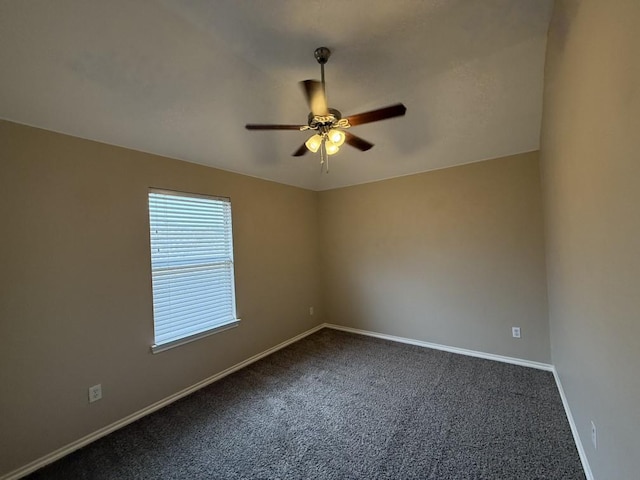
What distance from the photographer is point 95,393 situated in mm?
2145

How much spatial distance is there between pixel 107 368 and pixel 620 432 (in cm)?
315

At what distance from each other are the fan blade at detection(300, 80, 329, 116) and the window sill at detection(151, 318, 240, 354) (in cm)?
243

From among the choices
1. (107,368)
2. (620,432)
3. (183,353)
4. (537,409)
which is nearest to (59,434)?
(107,368)

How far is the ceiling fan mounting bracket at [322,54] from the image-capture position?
1971 millimetres

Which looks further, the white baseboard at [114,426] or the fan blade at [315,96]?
the white baseboard at [114,426]

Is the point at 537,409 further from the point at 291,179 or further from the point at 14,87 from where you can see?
the point at 14,87

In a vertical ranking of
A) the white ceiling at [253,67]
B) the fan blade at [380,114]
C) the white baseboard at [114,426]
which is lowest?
the white baseboard at [114,426]

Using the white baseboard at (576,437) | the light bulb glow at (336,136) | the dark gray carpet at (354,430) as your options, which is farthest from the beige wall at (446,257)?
the light bulb glow at (336,136)

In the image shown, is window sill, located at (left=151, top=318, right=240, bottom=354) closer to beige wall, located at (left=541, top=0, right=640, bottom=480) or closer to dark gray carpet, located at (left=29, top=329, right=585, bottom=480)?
dark gray carpet, located at (left=29, top=329, right=585, bottom=480)

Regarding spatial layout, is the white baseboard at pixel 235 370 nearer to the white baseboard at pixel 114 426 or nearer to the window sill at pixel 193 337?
the white baseboard at pixel 114 426

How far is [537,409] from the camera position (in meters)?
2.26

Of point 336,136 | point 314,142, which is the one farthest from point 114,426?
point 336,136

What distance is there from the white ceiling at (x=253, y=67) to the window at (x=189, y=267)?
0.53 meters

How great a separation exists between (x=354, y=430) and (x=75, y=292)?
2.38 meters
